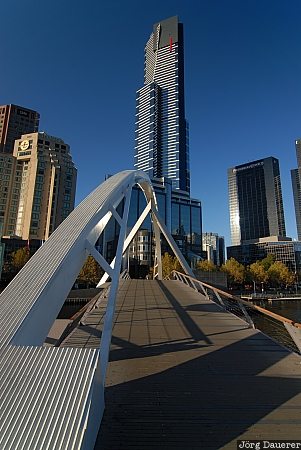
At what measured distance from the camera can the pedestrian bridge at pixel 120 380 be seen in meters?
3.27

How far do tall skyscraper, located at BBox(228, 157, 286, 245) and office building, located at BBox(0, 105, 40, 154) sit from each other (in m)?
119

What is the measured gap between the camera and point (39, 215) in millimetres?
65062

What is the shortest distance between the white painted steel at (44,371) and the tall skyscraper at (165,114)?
135m

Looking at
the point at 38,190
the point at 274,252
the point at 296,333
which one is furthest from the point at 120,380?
the point at 274,252

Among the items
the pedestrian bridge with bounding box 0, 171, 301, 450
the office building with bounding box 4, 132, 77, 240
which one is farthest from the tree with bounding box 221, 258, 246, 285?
the pedestrian bridge with bounding box 0, 171, 301, 450

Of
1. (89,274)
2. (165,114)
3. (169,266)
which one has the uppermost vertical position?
(165,114)

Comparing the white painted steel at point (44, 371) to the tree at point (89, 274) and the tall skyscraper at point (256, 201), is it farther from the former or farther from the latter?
the tall skyscraper at point (256, 201)

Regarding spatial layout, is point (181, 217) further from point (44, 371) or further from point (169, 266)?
point (44, 371)

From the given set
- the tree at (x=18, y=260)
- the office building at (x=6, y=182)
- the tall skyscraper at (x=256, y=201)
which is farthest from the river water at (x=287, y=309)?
the tall skyscraper at (x=256, y=201)

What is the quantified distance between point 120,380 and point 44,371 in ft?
6.32

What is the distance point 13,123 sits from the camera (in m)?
116

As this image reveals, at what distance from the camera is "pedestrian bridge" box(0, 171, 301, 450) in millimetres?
3266

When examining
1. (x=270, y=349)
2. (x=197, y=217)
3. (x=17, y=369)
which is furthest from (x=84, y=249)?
(x=197, y=217)

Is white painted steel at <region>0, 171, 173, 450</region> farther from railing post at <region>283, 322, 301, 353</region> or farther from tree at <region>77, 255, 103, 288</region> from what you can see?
tree at <region>77, 255, 103, 288</region>
